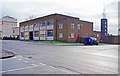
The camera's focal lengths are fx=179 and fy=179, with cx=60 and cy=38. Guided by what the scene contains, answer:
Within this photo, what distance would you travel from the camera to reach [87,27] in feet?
189

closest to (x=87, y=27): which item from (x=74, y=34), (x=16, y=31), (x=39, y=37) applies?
(x=74, y=34)

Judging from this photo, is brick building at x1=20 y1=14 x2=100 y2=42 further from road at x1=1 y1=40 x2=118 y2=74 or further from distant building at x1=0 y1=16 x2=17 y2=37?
distant building at x1=0 y1=16 x2=17 y2=37

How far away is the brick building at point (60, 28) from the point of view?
169 feet

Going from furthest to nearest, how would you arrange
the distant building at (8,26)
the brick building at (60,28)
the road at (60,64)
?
the distant building at (8,26) → the brick building at (60,28) → the road at (60,64)

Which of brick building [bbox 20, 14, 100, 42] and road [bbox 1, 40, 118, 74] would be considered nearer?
road [bbox 1, 40, 118, 74]

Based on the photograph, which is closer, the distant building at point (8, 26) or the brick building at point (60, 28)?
the brick building at point (60, 28)

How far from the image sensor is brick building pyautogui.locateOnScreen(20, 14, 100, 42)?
5138cm

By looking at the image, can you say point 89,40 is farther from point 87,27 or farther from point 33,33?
point 33,33

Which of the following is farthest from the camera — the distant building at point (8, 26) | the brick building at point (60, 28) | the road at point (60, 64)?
the distant building at point (8, 26)

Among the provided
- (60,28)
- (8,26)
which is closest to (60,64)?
(60,28)

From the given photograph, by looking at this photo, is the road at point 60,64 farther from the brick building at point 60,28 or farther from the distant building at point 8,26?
the distant building at point 8,26

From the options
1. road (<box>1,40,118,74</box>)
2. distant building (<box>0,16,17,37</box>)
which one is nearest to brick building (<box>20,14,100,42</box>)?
road (<box>1,40,118,74</box>)

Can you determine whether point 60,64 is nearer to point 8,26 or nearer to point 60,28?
point 60,28

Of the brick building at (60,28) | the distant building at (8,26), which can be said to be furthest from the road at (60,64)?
the distant building at (8,26)
